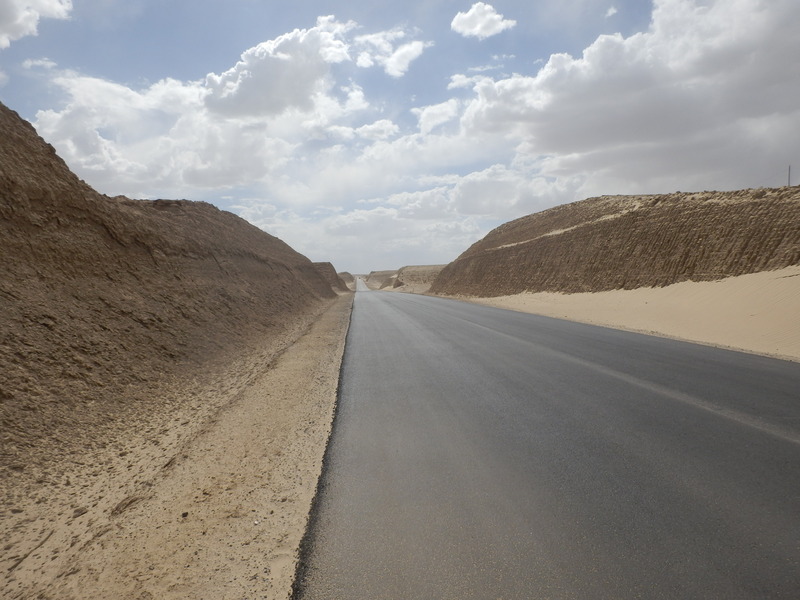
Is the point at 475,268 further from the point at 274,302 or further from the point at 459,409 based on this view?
the point at 459,409

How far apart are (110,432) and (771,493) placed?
744cm

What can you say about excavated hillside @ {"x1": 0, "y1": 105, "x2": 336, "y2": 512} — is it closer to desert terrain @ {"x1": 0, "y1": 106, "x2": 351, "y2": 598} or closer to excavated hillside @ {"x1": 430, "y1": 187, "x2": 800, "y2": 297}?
desert terrain @ {"x1": 0, "y1": 106, "x2": 351, "y2": 598}

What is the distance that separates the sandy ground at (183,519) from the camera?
3393 mm

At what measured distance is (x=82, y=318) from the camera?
900cm

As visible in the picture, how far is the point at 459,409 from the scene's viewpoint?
23.4ft

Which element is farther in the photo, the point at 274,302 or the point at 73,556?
the point at 274,302

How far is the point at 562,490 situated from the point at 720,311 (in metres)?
21.1

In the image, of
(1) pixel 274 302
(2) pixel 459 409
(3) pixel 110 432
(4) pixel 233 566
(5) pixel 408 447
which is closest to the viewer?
(4) pixel 233 566

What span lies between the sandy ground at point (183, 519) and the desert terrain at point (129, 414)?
0.05 ft

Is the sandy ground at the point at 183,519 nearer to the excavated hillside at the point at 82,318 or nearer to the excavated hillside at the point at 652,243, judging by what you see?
the excavated hillside at the point at 82,318

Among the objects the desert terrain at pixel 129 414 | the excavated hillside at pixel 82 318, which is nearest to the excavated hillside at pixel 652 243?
the desert terrain at pixel 129 414

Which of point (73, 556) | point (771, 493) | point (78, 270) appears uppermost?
point (78, 270)

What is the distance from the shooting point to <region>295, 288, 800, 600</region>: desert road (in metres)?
3.07

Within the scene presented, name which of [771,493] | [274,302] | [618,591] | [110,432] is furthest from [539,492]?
[274,302]
